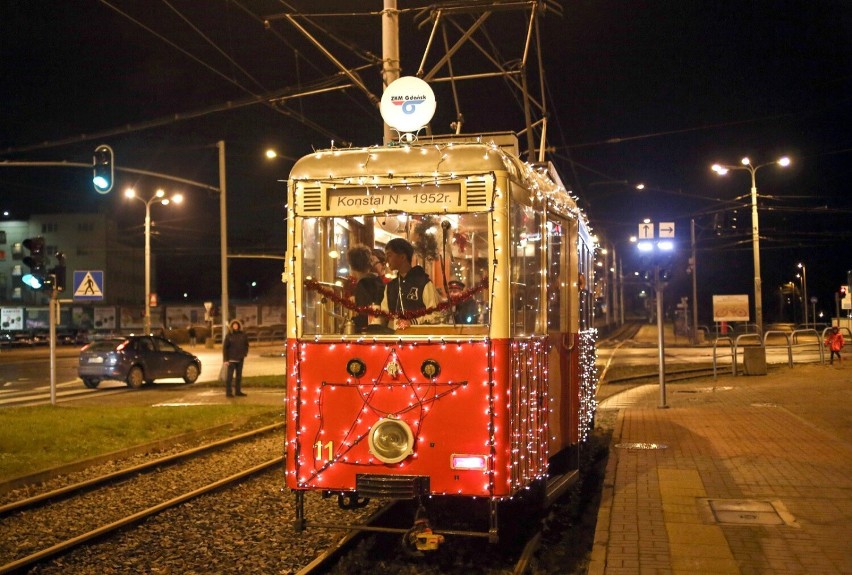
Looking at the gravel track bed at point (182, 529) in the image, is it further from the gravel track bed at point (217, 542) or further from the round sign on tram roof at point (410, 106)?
the round sign on tram roof at point (410, 106)

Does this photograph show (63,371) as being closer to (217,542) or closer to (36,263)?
(36,263)

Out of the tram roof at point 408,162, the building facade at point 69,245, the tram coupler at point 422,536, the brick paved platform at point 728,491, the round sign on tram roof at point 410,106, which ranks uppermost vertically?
the building facade at point 69,245

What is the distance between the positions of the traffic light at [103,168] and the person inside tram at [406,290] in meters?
12.7

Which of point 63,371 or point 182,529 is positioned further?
point 63,371

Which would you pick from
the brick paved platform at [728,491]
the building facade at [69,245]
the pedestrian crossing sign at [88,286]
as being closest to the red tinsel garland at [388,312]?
the brick paved platform at [728,491]

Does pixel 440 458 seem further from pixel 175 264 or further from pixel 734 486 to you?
pixel 175 264

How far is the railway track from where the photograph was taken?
7559 millimetres

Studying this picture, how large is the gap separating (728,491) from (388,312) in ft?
14.0

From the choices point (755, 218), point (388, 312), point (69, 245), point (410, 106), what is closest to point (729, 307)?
point (755, 218)

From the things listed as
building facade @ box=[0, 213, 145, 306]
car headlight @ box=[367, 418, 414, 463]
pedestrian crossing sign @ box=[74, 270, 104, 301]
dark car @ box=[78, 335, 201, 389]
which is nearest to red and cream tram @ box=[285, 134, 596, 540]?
car headlight @ box=[367, 418, 414, 463]

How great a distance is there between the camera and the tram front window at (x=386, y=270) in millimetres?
6871

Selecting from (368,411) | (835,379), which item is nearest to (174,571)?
(368,411)

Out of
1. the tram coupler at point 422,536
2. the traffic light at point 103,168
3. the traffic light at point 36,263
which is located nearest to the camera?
the tram coupler at point 422,536

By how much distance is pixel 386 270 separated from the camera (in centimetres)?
725
